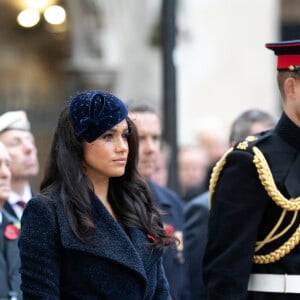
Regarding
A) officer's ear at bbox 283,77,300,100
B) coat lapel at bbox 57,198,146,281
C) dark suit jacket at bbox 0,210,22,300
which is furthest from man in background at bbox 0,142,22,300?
officer's ear at bbox 283,77,300,100

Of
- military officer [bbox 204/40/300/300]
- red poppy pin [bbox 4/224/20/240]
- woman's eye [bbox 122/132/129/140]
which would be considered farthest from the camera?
red poppy pin [bbox 4/224/20/240]

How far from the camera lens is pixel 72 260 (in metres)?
4.79

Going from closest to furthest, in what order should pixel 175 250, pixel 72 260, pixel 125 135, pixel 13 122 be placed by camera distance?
1. pixel 72 260
2. pixel 125 135
3. pixel 175 250
4. pixel 13 122

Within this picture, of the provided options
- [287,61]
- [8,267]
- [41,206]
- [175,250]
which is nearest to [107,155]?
[41,206]

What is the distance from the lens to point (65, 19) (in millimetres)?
14547

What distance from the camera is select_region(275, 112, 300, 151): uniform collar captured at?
5.08 m

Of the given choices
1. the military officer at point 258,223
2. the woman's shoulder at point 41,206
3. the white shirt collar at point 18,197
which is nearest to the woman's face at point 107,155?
the woman's shoulder at point 41,206

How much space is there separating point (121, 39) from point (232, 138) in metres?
7.46

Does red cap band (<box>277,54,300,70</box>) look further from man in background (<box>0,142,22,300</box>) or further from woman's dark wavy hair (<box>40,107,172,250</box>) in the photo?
man in background (<box>0,142,22,300</box>)

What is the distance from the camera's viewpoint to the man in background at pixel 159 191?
695cm

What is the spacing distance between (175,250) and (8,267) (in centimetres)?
108

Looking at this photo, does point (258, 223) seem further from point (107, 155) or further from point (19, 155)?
point (19, 155)

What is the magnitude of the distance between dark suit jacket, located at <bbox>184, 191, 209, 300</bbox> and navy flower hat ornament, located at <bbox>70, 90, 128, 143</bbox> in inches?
92.3

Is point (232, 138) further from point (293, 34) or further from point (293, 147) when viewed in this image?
point (293, 34)
